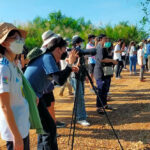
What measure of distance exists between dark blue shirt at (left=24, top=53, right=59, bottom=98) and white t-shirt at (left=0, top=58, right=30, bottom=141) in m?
0.61

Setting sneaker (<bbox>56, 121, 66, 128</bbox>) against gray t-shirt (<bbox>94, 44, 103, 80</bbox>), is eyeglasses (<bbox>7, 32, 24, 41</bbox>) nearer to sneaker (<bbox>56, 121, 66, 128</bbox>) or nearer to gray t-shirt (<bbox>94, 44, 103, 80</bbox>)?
sneaker (<bbox>56, 121, 66, 128</bbox>)

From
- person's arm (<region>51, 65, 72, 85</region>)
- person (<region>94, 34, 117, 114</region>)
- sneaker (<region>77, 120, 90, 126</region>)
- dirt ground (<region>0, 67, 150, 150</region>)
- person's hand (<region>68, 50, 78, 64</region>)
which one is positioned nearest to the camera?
person's arm (<region>51, 65, 72, 85</region>)

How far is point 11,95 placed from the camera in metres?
1.50

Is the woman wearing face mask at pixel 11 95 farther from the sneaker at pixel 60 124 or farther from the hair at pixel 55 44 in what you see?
the sneaker at pixel 60 124

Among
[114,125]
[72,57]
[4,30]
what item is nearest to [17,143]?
[4,30]

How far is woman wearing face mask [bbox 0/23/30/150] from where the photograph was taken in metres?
1.40

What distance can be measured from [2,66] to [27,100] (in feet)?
1.68

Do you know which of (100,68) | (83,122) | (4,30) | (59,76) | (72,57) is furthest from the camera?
(100,68)

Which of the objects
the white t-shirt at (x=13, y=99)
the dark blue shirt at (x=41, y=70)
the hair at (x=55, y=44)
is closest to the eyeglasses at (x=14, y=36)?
the white t-shirt at (x=13, y=99)

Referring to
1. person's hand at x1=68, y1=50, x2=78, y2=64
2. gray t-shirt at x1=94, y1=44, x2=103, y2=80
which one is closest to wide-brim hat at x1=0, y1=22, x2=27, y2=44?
person's hand at x1=68, y1=50, x2=78, y2=64

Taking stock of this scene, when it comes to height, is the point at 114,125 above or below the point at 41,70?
below

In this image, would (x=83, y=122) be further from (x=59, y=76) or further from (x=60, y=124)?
(x=59, y=76)

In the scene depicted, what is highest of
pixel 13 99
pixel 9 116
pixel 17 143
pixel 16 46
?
pixel 16 46

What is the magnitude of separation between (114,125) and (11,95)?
9.17 ft
